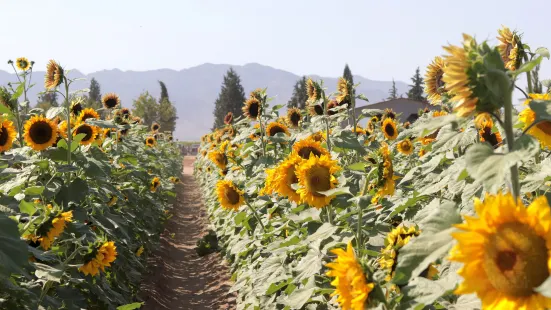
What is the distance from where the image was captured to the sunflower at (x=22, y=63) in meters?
6.38

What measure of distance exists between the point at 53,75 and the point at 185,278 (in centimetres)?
442

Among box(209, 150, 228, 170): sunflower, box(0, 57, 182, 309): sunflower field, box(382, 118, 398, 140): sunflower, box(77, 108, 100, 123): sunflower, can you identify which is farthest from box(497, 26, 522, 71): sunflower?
box(209, 150, 228, 170): sunflower

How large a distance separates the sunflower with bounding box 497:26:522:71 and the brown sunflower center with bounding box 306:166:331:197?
113 centimetres

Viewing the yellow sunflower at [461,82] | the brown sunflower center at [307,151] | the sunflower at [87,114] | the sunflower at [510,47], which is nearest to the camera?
the yellow sunflower at [461,82]

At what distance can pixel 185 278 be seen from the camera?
9.03 meters

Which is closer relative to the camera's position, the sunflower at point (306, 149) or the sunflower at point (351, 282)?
the sunflower at point (351, 282)

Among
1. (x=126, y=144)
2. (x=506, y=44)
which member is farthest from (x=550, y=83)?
(x=126, y=144)

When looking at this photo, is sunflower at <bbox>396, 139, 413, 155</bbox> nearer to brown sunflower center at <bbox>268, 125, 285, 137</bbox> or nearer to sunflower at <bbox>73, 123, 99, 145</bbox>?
brown sunflower center at <bbox>268, 125, 285, 137</bbox>

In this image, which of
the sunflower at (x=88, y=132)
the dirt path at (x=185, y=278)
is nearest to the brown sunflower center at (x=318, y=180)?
the dirt path at (x=185, y=278)

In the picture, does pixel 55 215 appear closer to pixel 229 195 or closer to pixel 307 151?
pixel 307 151

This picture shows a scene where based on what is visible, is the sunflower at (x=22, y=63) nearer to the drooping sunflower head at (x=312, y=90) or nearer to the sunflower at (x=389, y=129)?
the drooping sunflower head at (x=312, y=90)

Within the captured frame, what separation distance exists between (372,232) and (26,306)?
6.71 ft

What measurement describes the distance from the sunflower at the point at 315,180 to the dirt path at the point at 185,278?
304cm

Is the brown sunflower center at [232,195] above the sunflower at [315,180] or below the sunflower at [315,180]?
below
